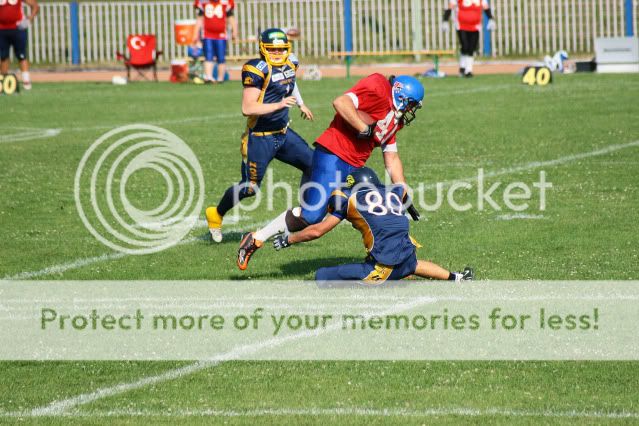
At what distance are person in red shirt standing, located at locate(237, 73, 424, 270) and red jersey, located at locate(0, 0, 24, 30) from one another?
721 inches

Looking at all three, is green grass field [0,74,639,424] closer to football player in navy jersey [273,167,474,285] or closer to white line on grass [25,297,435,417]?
white line on grass [25,297,435,417]

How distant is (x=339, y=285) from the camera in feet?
29.3

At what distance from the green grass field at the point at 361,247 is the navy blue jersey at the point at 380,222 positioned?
79cm

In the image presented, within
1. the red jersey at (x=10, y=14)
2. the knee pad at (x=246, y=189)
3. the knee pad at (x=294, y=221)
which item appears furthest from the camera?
the red jersey at (x=10, y=14)

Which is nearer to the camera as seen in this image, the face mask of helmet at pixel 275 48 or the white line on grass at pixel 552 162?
the face mask of helmet at pixel 275 48

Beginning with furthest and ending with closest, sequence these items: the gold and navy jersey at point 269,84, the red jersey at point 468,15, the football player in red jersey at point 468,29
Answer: the red jersey at point 468,15 < the football player in red jersey at point 468,29 < the gold and navy jersey at point 269,84

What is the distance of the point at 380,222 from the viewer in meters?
8.79

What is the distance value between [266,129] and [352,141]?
1.44 metres

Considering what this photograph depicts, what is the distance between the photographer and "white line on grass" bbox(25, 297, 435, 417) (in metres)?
6.31

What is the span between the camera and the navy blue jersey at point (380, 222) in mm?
8773

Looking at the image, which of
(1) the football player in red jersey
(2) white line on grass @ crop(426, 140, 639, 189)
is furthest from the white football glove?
(2) white line on grass @ crop(426, 140, 639, 189)

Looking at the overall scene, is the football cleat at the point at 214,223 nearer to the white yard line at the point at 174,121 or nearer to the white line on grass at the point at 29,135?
the white line on grass at the point at 29,135

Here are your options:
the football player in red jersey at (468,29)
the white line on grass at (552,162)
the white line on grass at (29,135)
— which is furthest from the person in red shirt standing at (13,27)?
the white line on grass at (552,162)

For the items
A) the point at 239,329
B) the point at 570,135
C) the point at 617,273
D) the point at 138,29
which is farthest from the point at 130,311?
the point at 138,29
